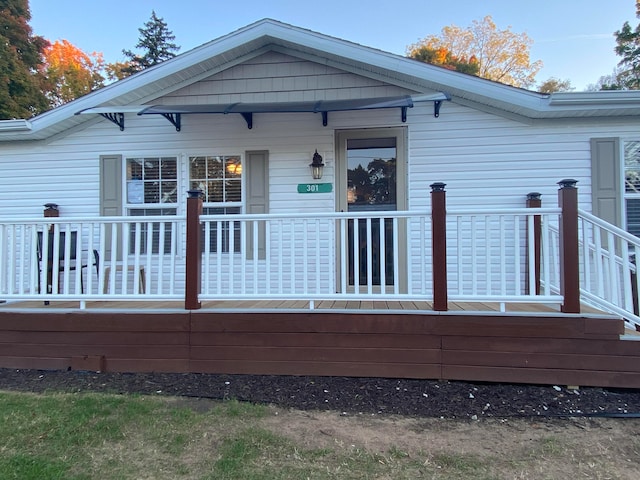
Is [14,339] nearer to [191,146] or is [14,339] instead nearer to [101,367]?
[101,367]

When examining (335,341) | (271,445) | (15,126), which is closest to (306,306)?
(335,341)

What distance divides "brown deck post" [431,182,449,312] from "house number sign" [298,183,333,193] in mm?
1886

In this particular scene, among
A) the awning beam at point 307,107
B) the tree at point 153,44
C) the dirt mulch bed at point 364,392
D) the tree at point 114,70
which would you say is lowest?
the dirt mulch bed at point 364,392

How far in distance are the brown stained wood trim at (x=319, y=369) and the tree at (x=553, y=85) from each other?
24.2m

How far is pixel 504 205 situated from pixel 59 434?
470 centimetres

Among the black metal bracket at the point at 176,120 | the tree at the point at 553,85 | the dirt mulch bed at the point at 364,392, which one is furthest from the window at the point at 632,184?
the tree at the point at 553,85

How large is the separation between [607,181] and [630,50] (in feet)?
52.9

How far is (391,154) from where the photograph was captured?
5.11m

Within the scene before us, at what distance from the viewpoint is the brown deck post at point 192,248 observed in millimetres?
3613

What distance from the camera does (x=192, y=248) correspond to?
3.62 metres

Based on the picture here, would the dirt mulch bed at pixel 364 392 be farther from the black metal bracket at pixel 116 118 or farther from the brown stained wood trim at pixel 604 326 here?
the black metal bracket at pixel 116 118

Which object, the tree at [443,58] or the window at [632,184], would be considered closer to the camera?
the window at [632,184]

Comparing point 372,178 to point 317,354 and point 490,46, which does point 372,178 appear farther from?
point 490,46

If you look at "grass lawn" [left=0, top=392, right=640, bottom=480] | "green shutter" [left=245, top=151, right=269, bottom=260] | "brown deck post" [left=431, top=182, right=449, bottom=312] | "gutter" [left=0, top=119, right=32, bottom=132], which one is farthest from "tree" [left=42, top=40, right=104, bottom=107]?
"brown deck post" [left=431, top=182, right=449, bottom=312]
